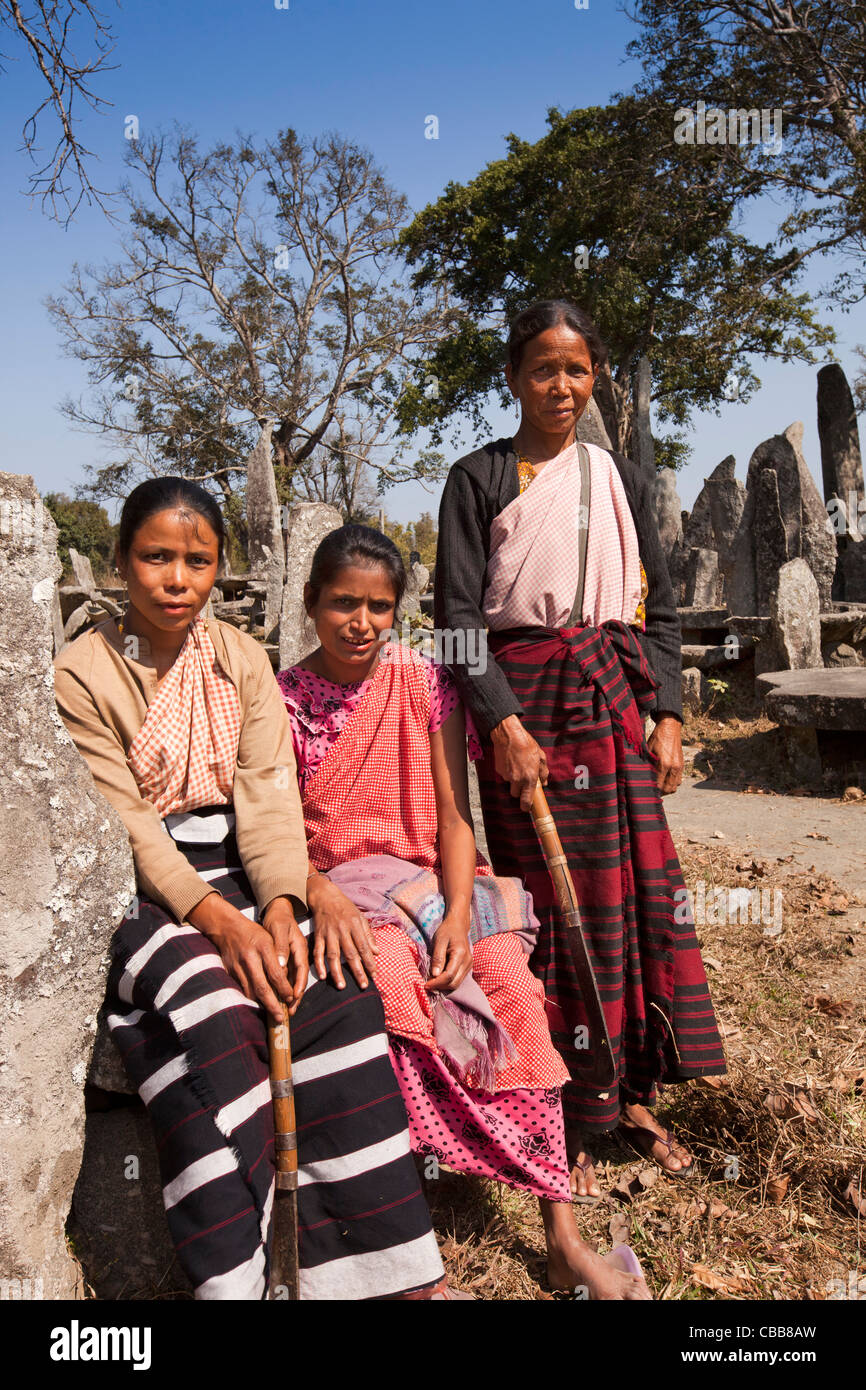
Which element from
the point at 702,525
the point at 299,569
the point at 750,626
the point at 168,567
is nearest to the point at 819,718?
the point at 750,626

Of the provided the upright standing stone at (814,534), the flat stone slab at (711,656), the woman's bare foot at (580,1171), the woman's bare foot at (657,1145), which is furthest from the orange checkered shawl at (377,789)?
the upright standing stone at (814,534)

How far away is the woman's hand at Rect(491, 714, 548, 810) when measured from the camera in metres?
2.44

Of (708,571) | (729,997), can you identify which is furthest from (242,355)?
(729,997)

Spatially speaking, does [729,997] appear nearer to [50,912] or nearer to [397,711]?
[397,711]

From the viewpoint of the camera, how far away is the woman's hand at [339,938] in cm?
202

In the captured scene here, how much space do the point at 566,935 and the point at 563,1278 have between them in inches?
29.9

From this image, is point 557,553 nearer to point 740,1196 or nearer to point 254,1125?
point 254,1125

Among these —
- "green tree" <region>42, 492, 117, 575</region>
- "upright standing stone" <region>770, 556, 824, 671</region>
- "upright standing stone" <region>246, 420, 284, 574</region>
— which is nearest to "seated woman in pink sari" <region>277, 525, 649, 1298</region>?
"upright standing stone" <region>770, 556, 824, 671</region>

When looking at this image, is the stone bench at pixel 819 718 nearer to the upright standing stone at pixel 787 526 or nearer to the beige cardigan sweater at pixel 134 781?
the upright standing stone at pixel 787 526

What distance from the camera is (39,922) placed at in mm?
1772

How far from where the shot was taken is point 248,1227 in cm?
177

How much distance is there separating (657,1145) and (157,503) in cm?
211

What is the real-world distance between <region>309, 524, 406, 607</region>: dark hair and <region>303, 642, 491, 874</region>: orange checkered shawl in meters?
0.30

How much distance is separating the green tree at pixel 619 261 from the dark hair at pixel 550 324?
11356 millimetres
